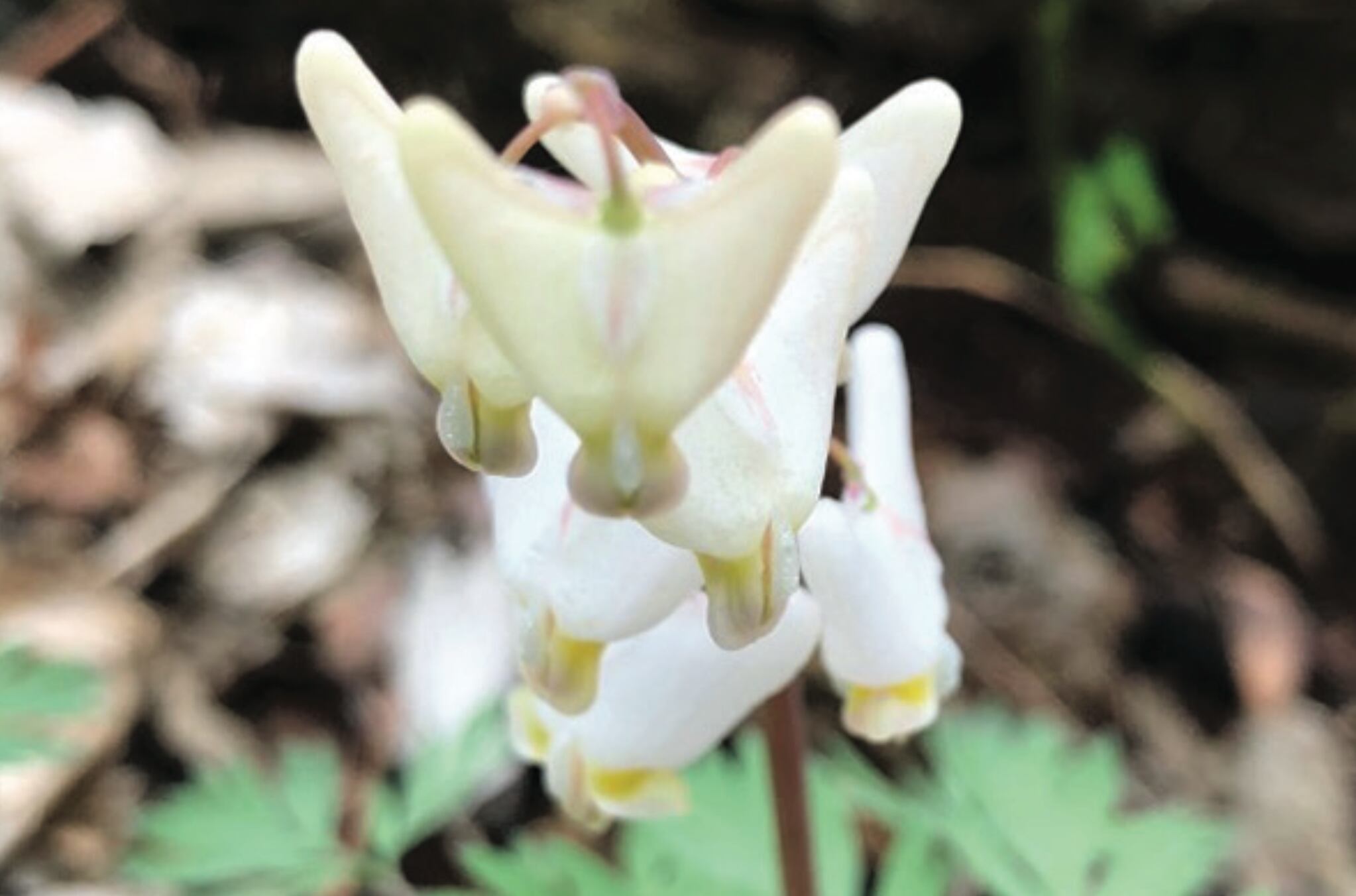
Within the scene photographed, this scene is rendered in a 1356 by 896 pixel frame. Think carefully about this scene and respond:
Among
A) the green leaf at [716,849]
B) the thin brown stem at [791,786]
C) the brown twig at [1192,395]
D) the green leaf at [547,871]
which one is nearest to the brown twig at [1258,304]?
the brown twig at [1192,395]

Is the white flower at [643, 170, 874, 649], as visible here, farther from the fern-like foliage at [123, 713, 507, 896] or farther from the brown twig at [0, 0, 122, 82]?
the brown twig at [0, 0, 122, 82]

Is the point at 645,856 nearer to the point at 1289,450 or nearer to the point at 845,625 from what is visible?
the point at 845,625

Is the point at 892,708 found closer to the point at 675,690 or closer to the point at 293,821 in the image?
the point at 675,690

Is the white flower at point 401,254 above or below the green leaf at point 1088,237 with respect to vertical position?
above

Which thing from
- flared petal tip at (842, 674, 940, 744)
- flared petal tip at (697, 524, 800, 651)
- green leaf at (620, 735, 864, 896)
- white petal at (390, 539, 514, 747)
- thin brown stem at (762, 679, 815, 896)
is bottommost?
white petal at (390, 539, 514, 747)

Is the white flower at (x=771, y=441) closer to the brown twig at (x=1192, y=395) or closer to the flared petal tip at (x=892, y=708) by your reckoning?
the flared petal tip at (x=892, y=708)

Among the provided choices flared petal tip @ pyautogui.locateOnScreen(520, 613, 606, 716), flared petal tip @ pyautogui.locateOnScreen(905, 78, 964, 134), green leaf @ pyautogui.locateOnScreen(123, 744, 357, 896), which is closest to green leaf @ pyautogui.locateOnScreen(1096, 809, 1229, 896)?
green leaf @ pyautogui.locateOnScreen(123, 744, 357, 896)
